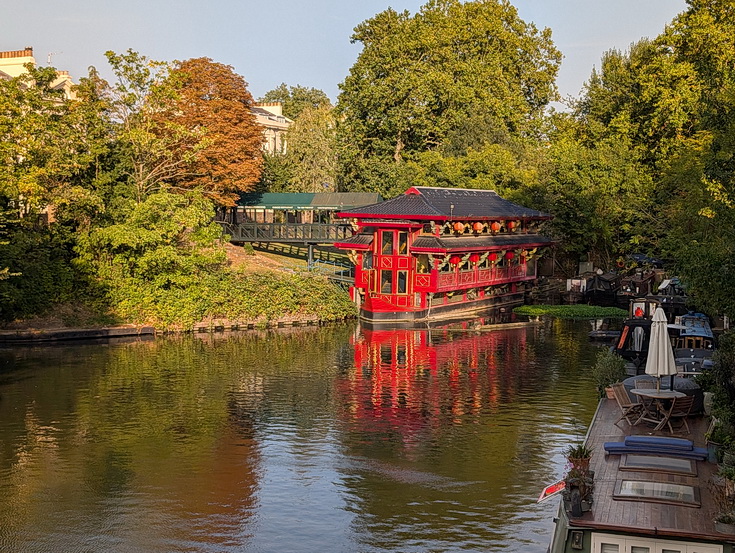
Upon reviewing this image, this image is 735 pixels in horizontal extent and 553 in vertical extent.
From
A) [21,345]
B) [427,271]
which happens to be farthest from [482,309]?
[21,345]

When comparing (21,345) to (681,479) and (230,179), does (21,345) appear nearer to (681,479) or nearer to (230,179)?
(230,179)

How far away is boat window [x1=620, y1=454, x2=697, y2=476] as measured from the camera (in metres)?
17.2

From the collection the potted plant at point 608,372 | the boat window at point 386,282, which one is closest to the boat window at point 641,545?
the potted plant at point 608,372

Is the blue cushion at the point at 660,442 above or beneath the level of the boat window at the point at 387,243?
beneath

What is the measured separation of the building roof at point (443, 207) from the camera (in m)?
49.9

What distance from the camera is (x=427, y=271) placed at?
164 feet

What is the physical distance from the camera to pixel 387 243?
5028cm

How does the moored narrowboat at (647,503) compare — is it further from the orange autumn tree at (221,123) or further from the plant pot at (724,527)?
the orange autumn tree at (221,123)

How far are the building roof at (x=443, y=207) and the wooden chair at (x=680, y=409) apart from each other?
2894 cm

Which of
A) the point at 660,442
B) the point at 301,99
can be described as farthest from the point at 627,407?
the point at 301,99

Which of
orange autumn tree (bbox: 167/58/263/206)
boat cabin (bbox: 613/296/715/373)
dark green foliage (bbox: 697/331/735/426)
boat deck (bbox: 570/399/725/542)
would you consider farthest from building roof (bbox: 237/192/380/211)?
boat deck (bbox: 570/399/725/542)

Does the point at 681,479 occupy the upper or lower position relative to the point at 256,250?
lower

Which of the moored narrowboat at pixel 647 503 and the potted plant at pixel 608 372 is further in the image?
the potted plant at pixel 608 372

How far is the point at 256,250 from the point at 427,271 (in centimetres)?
2383
